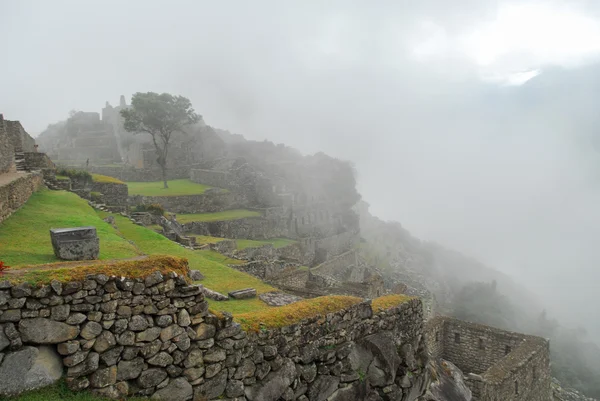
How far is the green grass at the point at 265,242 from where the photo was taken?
2997 cm

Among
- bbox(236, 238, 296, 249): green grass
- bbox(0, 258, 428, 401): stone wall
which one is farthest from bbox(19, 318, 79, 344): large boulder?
bbox(236, 238, 296, 249): green grass

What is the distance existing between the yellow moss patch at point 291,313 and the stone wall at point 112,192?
1725cm

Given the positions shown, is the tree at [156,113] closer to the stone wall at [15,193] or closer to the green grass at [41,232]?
the stone wall at [15,193]

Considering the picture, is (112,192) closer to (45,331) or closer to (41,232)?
(41,232)

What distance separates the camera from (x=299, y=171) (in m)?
50.3

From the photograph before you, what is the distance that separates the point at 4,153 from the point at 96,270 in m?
13.6

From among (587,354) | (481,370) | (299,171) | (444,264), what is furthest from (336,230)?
(481,370)

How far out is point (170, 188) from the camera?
38.7 meters

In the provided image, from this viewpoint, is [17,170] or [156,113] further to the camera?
[156,113]

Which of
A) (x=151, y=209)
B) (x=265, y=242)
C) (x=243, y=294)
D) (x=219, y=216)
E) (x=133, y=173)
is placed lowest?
(x=265, y=242)

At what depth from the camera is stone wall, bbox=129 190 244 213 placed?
33781 mm

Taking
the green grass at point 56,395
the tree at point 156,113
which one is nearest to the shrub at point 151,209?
the tree at point 156,113

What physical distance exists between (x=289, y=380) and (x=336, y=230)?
4201cm

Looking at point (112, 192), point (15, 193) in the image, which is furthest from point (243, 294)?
point (112, 192)
